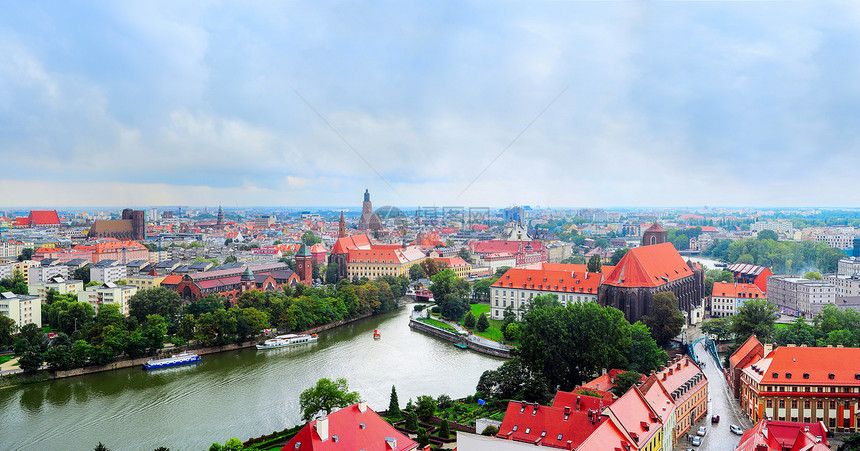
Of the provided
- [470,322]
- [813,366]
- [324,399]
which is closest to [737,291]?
[470,322]

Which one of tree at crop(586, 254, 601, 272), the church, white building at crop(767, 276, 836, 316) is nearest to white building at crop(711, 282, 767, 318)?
the church

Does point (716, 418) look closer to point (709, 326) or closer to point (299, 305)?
point (709, 326)

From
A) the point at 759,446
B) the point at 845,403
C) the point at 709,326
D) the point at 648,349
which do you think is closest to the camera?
the point at 759,446

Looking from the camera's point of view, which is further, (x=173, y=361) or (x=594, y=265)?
(x=594, y=265)

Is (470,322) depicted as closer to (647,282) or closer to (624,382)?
(647,282)

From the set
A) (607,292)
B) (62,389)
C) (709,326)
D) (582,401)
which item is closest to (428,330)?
(607,292)

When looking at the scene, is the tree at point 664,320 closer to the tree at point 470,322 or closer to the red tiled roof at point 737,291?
the tree at point 470,322
